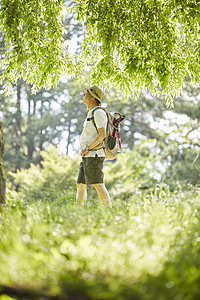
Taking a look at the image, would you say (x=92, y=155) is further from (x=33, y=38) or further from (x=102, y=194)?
(x=33, y=38)

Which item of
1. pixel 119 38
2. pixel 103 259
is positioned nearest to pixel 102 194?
pixel 119 38

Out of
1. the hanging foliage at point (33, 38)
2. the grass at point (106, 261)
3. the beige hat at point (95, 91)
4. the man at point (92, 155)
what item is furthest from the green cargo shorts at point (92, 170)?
the grass at point (106, 261)

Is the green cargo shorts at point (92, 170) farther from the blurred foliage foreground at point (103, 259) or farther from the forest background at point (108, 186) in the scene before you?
the blurred foliage foreground at point (103, 259)

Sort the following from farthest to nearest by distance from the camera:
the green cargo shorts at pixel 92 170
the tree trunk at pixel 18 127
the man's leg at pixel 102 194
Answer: the tree trunk at pixel 18 127 < the green cargo shorts at pixel 92 170 < the man's leg at pixel 102 194

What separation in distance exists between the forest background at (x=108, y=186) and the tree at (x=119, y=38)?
0.48 ft

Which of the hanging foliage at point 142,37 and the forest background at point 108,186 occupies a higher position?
the hanging foliage at point 142,37

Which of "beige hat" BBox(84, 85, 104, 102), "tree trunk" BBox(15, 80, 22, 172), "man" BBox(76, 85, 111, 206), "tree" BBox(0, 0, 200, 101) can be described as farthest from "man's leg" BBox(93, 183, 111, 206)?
"tree trunk" BBox(15, 80, 22, 172)

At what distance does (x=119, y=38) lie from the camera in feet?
13.5

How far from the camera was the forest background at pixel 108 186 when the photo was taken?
1.62 metres

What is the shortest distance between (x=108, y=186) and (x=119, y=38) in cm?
677

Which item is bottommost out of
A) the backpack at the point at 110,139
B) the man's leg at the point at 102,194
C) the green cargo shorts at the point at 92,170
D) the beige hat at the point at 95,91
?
the man's leg at the point at 102,194

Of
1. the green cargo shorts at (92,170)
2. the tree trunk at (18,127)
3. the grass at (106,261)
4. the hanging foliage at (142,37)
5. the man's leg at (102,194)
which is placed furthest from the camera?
the tree trunk at (18,127)

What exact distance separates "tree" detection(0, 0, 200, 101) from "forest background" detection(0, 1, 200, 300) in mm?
145

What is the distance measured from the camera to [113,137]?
14.8 ft
